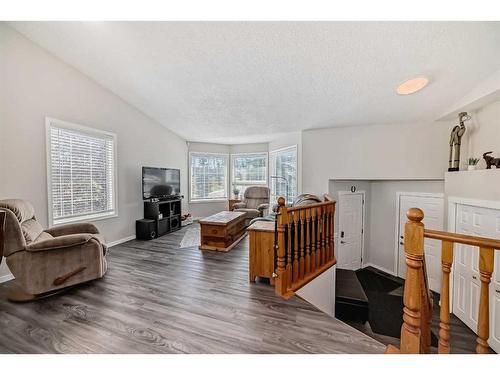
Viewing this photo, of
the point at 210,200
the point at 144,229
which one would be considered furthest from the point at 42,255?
the point at 210,200

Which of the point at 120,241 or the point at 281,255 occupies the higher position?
the point at 281,255

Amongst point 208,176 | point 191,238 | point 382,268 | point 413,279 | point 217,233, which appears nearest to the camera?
point 413,279

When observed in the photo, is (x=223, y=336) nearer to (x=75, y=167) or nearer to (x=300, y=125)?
(x=75, y=167)

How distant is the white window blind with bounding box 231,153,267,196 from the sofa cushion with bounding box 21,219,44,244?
16.3ft

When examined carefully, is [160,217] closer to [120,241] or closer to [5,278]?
[120,241]

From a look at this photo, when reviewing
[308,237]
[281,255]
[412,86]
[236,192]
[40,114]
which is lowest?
[281,255]

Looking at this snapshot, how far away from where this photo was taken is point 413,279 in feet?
4.29

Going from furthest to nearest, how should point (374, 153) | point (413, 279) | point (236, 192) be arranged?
1. point (236, 192)
2. point (374, 153)
3. point (413, 279)

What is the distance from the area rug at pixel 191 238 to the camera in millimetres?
4359

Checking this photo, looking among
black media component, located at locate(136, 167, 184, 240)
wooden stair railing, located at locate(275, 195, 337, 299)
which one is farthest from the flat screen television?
wooden stair railing, located at locate(275, 195, 337, 299)

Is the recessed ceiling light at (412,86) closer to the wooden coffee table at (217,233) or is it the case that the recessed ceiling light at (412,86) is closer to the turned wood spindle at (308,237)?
the turned wood spindle at (308,237)

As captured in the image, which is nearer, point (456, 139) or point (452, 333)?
point (452, 333)

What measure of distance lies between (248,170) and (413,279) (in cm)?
600
